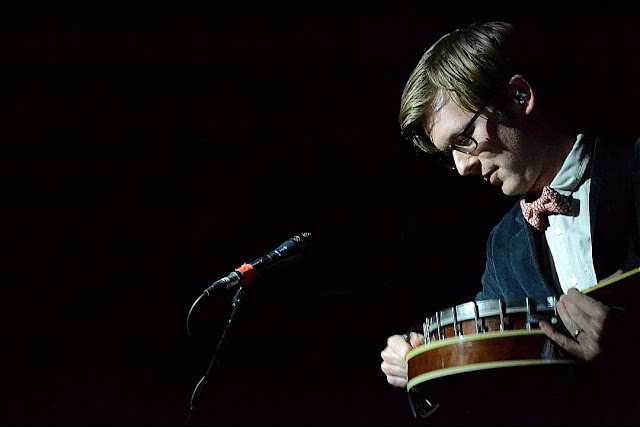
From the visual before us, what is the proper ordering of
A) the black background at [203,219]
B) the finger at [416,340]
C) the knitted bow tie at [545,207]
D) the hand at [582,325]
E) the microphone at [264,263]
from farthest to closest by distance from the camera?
the black background at [203,219], the knitted bow tie at [545,207], the microphone at [264,263], the finger at [416,340], the hand at [582,325]

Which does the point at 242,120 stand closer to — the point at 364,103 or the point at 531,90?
the point at 364,103

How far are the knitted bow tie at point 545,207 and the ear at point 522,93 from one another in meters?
0.28

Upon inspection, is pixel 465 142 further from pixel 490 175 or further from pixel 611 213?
pixel 611 213

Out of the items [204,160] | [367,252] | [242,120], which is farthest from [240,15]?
[367,252]

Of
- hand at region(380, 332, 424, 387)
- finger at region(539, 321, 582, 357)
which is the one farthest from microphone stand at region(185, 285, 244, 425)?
finger at region(539, 321, 582, 357)

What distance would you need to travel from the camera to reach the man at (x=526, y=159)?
2.23 metres

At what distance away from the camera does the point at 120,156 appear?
133 inches

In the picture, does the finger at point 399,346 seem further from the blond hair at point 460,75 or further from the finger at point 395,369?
the blond hair at point 460,75

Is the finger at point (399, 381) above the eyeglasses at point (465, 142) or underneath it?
underneath

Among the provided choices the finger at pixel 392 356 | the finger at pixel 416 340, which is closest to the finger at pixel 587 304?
the finger at pixel 416 340

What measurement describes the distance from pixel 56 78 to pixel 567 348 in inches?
102

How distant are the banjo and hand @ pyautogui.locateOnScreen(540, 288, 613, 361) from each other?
3cm

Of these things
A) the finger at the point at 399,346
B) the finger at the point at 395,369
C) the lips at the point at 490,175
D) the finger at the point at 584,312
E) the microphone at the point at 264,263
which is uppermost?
the lips at the point at 490,175

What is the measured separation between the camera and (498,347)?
1.75 metres
